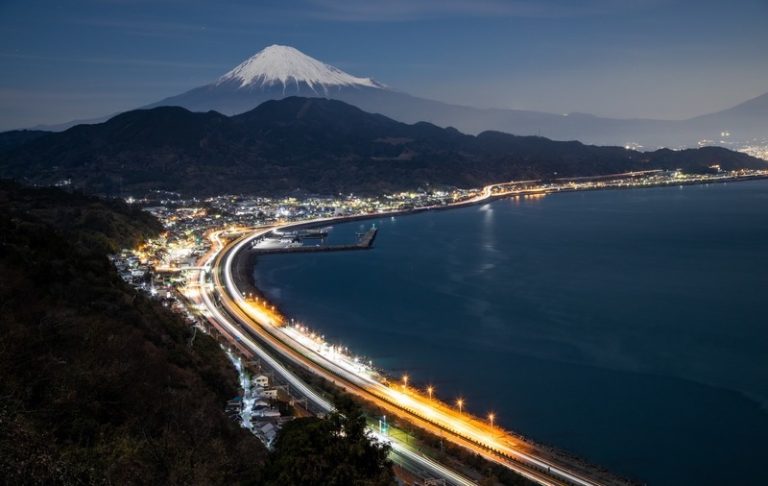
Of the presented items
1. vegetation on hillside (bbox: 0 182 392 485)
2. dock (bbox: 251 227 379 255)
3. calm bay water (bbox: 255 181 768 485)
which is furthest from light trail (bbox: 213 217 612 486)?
dock (bbox: 251 227 379 255)

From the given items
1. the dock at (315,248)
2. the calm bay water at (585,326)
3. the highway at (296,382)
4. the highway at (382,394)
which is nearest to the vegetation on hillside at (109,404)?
the highway at (296,382)

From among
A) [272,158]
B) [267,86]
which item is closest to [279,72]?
[267,86]

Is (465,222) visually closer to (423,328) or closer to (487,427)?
(423,328)

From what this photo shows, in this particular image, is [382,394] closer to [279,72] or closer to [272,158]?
[272,158]

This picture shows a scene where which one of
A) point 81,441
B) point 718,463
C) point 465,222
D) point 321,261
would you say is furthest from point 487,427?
point 465,222

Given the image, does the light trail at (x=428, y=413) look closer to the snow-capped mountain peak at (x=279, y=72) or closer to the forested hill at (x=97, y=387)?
the forested hill at (x=97, y=387)
